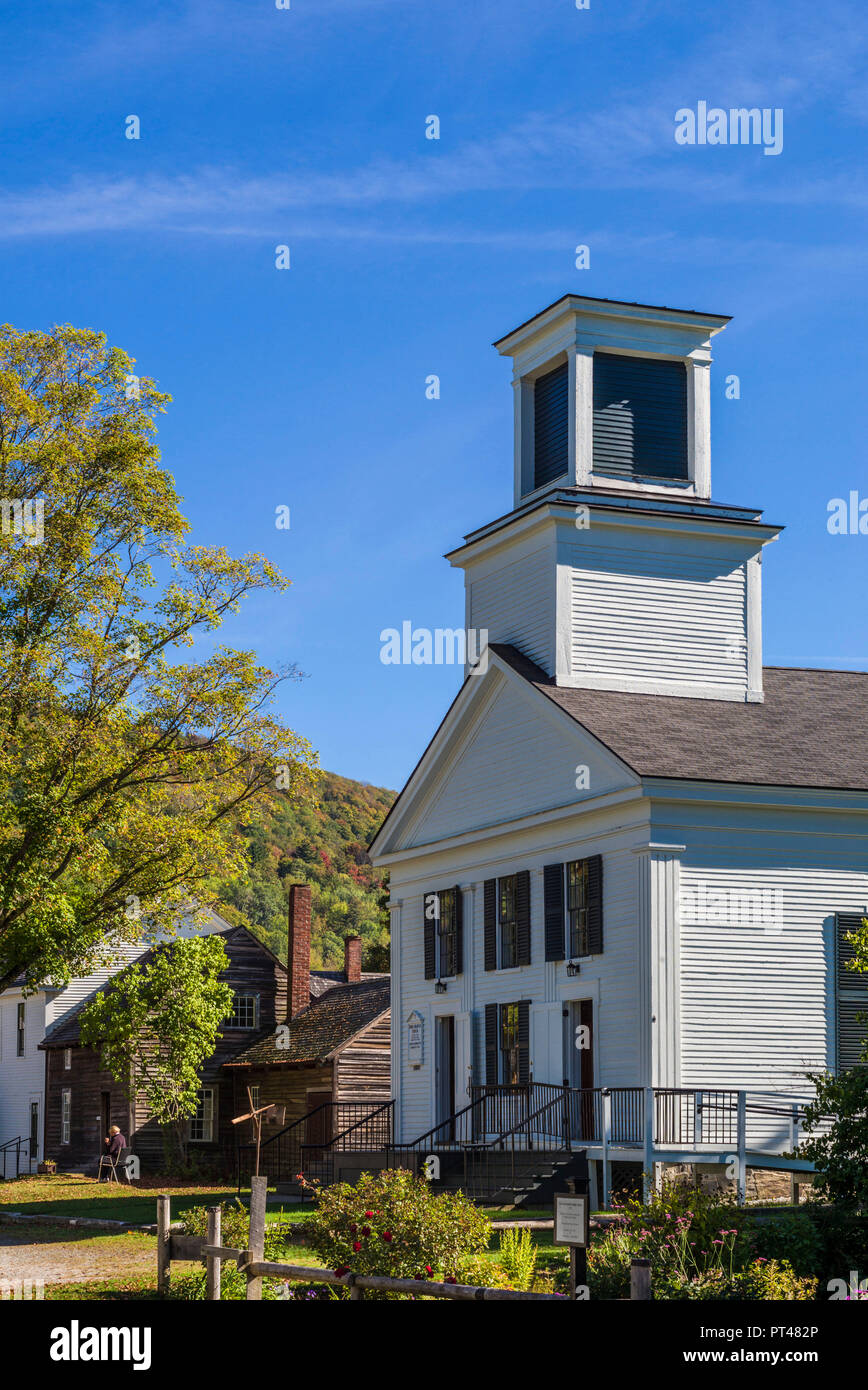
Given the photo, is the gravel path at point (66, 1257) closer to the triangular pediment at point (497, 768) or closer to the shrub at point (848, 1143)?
the shrub at point (848, 1143)

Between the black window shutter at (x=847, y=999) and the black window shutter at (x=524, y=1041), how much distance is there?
5.33 metres

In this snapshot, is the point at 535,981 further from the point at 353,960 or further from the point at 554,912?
the point at 353,960

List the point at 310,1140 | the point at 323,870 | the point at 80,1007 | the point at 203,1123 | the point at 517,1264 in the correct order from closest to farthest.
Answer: the point at 517,1264 < the point at 310,1140 < the point at 203,1123 < the point at 80,1007 < the point at 323,870

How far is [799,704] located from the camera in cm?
3228

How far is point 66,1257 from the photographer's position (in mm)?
21344

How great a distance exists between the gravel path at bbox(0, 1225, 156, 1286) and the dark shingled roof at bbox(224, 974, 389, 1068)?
1916 centimetres

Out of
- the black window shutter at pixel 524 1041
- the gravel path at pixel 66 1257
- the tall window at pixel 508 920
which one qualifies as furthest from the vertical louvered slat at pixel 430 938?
the gravel path at pixel 66 1257

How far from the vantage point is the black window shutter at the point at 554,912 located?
29.1 m

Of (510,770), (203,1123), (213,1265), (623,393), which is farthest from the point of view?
(203,1123)

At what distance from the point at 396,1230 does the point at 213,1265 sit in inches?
66.1

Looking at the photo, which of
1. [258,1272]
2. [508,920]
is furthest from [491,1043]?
[258,1272]

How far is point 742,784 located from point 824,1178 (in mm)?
9111

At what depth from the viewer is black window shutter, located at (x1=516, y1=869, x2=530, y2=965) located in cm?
3025

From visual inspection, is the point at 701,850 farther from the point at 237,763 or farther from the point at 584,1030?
the point at 237,763
